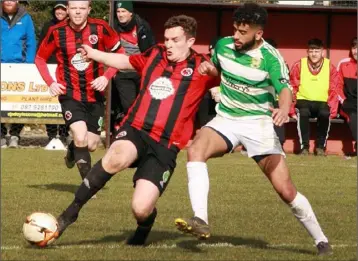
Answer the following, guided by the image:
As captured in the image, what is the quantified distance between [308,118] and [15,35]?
17.6 feet

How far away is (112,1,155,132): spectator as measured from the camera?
17703 millimetres

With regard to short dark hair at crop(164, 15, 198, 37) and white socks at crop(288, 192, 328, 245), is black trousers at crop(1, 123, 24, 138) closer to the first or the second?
short dark hair at crop(164, 15, 198, 37)

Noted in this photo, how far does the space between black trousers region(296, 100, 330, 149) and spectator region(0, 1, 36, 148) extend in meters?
4.88

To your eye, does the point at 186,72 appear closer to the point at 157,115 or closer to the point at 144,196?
the point at 157,115

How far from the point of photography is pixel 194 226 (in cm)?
771

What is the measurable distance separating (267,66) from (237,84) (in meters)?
0.28

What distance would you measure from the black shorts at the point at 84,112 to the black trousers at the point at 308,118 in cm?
760

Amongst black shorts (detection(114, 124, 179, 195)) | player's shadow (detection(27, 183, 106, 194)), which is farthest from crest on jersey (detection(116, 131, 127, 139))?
player's shadow (detection(27, 183, 106, 194))

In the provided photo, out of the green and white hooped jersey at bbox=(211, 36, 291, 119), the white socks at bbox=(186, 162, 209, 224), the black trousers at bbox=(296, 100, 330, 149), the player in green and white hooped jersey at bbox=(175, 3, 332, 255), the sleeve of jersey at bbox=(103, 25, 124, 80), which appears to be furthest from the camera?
the black trousers at bbox=(296, 100, 330, 149)

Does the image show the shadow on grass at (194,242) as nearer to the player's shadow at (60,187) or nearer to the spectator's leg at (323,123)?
the player's shadow at (60,187)

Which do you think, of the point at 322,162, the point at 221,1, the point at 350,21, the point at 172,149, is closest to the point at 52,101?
the point at 221,1

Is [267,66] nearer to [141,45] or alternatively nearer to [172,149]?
[172,149]

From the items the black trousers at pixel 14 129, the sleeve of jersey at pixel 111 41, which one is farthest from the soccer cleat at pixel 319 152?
the sleeve of jersey at pixel 111 41

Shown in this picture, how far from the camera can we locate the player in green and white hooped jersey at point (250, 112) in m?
8.24
